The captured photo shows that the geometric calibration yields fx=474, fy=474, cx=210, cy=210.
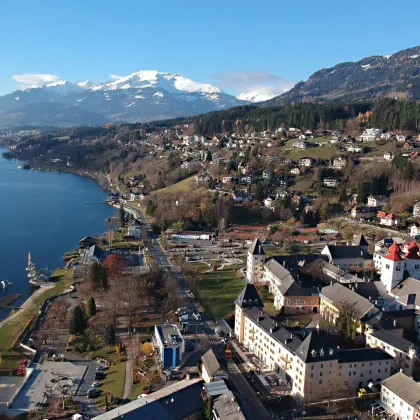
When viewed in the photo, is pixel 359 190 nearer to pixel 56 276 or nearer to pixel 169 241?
pixel 169 241

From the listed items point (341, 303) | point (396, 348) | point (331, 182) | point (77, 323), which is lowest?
point (77, 323)

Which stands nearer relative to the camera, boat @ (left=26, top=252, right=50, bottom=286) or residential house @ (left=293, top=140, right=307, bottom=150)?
boat @ (left=26, top=252, right=50, bottom=286)

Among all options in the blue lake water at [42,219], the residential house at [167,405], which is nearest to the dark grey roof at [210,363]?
the residential house at [167,405]

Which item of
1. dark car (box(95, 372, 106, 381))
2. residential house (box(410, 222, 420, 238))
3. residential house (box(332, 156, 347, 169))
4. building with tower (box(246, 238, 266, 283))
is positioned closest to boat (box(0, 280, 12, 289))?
dark car (box(95, 372, 106, 381))

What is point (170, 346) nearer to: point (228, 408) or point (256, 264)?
point (228, 408)

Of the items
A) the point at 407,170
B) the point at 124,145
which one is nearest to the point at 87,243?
the point at 407,170

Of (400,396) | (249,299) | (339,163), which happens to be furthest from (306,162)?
(400,396)

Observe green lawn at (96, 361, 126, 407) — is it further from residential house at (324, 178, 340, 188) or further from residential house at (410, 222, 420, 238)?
residential house at (324, 178, 340, 188)

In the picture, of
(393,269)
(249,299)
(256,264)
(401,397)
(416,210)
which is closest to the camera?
(401,397)

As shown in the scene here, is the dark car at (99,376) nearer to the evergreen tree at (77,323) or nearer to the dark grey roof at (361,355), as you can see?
the evergreen tree at (77,323)
